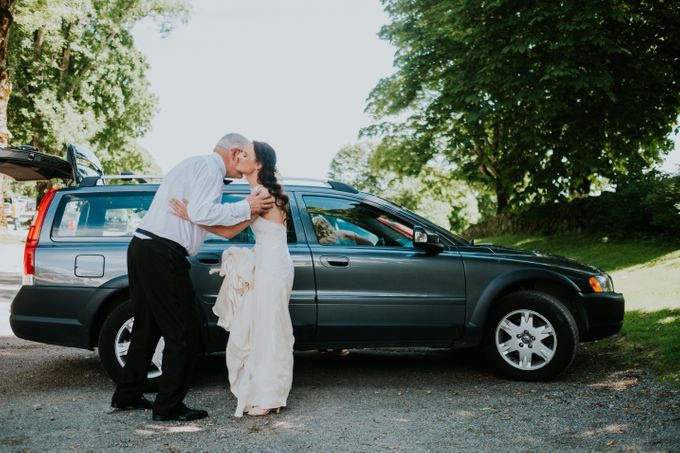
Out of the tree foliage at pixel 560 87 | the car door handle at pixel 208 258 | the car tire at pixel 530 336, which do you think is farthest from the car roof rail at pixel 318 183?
the tree foliage at pixel 560 87

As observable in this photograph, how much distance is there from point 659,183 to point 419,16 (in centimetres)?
942

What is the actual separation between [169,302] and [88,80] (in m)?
31.2

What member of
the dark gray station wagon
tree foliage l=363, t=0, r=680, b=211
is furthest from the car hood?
tree foliage l=363, t=0, r=680, b=211

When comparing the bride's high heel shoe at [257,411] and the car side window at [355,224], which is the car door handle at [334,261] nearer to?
the car side window at [355,224]

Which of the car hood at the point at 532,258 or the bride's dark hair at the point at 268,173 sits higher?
the bride's dark hair at the point at 268,173

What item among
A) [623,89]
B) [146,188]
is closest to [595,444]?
[146,188]

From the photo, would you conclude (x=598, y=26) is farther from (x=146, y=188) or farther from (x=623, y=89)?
(x=146, y=188)

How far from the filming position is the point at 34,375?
620 cm

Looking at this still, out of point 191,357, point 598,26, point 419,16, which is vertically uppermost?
point 419,16

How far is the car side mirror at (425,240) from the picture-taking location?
5.61 metres

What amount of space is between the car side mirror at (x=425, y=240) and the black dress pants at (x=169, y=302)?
1.95m

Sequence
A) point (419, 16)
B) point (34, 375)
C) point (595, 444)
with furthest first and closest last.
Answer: point (419, 16), point (34, 375), point (595, 444)

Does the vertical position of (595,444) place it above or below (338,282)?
below

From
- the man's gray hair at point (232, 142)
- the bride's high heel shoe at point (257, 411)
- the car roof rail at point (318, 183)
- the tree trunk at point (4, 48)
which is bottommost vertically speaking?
the bride's high heel shoe at point (257, 411)
